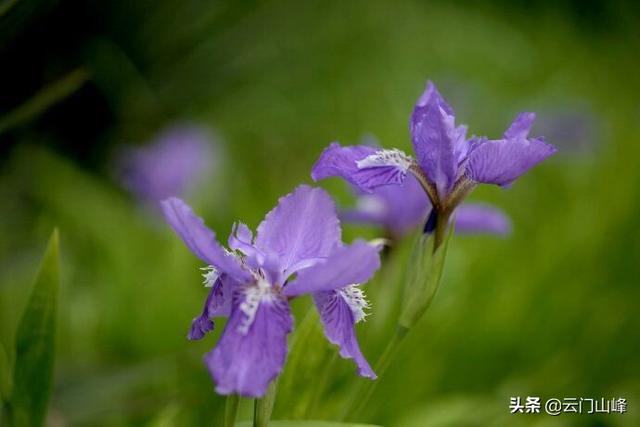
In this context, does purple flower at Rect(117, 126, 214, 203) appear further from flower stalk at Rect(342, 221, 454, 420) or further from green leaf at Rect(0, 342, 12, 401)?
flower stalk at Rect(342, 221, 454, 420)

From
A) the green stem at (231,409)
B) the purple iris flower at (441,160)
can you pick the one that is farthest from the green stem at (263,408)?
the purple iris flower at (441,160)

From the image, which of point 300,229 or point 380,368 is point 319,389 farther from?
point 300,229

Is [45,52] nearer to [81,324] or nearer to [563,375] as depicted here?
[81,324]

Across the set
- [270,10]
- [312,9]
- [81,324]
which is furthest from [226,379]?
[312,9]

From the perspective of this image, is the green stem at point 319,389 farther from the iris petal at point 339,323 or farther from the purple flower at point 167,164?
the purple flower at point 167,164

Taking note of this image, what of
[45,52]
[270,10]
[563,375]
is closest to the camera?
[563,375]

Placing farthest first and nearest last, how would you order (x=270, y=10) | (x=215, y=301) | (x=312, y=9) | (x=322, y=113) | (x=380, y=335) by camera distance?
(x=322, y=113) < (x=312, y=9) < (x=270, y=10) < (x=380, y=335) < (x=215, y=301)

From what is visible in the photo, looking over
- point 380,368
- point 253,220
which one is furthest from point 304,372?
point 253,220
